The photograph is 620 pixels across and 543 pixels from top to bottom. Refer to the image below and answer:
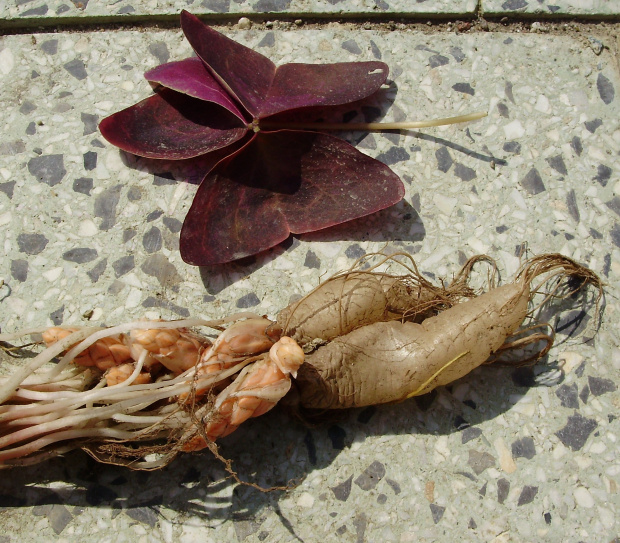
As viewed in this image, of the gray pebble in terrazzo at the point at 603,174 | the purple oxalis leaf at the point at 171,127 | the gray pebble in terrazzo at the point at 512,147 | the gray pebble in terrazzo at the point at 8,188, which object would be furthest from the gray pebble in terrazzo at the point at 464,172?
the gray pebble in terrazzo at the point at 8,188

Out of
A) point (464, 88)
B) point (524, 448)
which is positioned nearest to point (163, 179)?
point (464, 88)

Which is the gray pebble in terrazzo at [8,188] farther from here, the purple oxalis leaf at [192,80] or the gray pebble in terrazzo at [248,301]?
the gray pebble in terrazzo at [248,301]

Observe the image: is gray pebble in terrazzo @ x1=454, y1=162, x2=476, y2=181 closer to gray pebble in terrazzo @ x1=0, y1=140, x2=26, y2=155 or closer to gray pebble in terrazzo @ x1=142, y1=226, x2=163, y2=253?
gray pebble in terrazzo @ x1=142, y1=226, x2=163, y2=253

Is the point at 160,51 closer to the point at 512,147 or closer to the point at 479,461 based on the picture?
the point at 512,147

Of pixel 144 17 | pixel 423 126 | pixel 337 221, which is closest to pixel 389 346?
pixel 337 221

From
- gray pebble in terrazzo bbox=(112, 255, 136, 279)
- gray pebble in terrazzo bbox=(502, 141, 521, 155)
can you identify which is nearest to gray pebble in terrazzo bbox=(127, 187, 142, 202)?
gray pebble in terrazzo bbox=(112, 255, 136, 279)

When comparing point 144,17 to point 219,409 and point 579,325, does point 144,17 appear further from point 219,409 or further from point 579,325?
point 579,325
